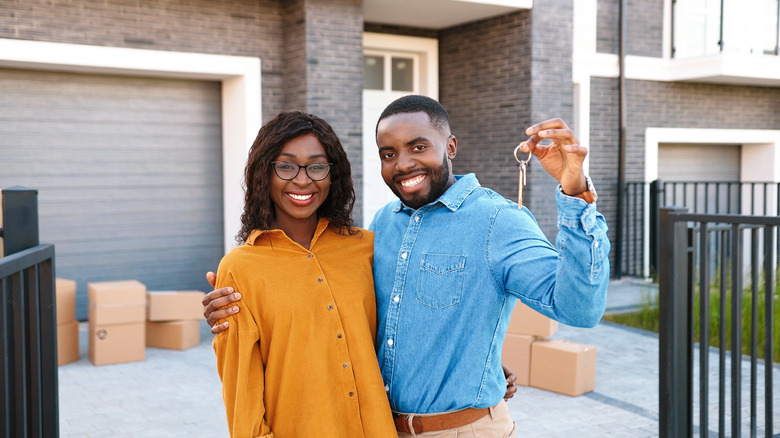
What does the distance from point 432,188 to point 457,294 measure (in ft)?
1.09

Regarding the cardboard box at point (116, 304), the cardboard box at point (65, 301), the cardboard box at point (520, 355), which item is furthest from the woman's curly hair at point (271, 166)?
the cardboard box at point (65, 301)

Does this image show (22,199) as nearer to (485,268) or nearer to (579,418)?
(485,268)

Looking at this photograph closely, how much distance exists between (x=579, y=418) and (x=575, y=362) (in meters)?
0.56

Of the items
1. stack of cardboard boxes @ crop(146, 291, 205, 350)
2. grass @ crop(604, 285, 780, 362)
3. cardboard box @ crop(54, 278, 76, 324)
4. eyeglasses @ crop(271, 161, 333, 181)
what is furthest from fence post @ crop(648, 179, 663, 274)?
eyeglasses @ crop(271, 161, 333, 181)

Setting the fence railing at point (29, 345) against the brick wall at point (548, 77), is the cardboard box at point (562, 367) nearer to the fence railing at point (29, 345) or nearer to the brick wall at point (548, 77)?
the fence railing at point (29, 345)

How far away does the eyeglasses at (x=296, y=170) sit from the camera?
7.30 feet

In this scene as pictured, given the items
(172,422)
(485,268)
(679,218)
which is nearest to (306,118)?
(485,268)

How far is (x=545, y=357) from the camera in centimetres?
572

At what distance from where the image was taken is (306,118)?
2.30m

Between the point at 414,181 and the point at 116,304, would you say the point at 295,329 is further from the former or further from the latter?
the point at 116,304

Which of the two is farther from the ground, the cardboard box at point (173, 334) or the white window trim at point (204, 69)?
the white window trim at point (204, 69)

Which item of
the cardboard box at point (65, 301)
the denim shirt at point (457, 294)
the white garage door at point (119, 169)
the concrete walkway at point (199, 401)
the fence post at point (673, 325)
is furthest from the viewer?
the white garage door at point (119, 169)

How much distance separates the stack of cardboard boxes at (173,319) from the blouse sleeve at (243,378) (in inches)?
194

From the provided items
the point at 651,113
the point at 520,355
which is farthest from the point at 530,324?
the point at 651,113
